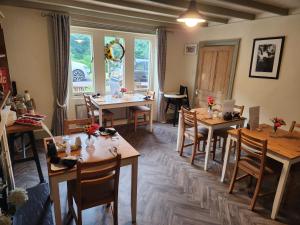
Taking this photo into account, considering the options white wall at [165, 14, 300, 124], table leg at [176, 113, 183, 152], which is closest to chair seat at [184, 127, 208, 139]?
table leg at [176, 113, 183, 152]

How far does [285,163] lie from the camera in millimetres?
1979

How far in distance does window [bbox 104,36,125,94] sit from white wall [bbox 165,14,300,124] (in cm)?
130

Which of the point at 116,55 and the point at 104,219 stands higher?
the point at 116,55

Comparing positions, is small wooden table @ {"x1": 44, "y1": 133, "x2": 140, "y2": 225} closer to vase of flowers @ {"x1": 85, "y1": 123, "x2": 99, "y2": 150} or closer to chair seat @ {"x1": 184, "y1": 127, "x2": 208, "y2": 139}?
vase of flowers @ {"x1": 85, "y1": 123, "x2": 99, "y2": 150}

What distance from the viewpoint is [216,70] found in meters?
4.46

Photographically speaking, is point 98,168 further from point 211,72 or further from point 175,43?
point 175,43

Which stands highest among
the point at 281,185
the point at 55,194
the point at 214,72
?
the point at 214,72

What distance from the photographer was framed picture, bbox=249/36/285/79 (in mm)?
3340

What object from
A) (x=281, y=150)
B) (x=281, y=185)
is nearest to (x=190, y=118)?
(x=281, y=150)

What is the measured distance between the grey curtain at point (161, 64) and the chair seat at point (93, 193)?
3420 millimetres

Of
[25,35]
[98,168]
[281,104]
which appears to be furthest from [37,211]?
[281,104]

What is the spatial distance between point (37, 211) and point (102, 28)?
3463 millimetres

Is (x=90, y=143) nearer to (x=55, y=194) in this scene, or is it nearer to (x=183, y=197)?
(x=55, y=194)

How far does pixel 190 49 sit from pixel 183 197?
376cm
